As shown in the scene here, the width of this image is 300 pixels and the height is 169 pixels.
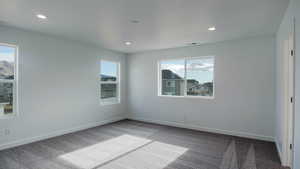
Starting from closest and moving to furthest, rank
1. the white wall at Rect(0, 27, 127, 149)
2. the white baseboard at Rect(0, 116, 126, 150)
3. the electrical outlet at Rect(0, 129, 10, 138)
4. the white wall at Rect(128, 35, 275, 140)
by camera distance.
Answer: the electrical outlet at Rect(0, 129, 10, 138) < the white baseboard at Rect(0, 116, 126, 150) < the white wall at Rect(0, 27, 127, 149) < the white wall at Rect(128, 35, 275, 140)

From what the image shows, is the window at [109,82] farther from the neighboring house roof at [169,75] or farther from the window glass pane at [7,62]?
the window glass pane at [7,62]

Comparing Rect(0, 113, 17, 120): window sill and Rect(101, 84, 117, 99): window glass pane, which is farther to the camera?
Rect(101, 84, 117, 99): window glass pane

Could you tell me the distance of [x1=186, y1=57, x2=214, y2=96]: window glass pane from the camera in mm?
4602

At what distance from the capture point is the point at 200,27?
10.6 feet

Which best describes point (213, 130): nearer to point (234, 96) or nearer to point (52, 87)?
point (234, 96)

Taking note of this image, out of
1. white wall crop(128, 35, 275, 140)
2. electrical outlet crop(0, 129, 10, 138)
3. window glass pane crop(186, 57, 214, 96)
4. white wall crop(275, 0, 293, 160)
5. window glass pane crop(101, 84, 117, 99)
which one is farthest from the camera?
window glass pane crop(101, 84, 117, 99)

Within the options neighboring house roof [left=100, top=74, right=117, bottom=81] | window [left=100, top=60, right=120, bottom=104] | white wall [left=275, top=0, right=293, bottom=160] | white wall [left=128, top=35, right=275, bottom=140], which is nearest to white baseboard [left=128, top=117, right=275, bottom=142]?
white wall [left=128, top=35, right=275, bottom=140]

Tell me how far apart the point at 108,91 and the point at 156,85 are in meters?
1.67

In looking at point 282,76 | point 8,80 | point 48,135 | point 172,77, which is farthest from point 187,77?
point 8,80

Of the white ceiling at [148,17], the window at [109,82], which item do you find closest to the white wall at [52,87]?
the window at [109,82]

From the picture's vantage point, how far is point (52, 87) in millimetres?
3973

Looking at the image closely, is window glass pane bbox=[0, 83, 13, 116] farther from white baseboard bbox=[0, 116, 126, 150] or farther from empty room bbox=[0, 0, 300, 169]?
white baseboard bbox=[0, 116, 126, 150]

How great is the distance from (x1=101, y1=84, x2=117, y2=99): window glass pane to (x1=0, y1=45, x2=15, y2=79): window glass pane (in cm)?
239

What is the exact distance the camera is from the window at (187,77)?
4633 mm
